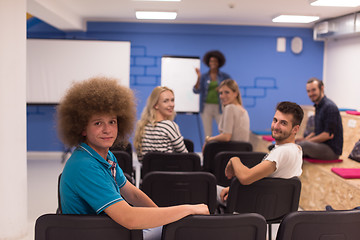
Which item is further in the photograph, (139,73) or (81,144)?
(139,73)

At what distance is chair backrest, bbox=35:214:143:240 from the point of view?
4.64 ft

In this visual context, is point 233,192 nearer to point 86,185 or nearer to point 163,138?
point 163,138

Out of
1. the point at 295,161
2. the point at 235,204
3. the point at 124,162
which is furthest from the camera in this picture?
the point at 124,162

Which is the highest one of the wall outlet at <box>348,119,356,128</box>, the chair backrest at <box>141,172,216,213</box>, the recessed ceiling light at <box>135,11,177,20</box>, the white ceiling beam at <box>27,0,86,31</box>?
the recessed ceiling light at <box>135,11,177,20</box>

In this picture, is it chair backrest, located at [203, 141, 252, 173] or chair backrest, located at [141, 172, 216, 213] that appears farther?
chair backrest, located at [203, 141, 252, 173]

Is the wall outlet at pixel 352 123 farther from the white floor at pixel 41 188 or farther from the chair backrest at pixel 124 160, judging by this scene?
the white floor at pixel 41 188

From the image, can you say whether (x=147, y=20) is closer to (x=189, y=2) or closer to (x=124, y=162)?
(x=189, y=2)

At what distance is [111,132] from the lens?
1.61m

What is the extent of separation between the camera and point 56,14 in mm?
5070

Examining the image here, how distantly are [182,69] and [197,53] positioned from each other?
0.47m

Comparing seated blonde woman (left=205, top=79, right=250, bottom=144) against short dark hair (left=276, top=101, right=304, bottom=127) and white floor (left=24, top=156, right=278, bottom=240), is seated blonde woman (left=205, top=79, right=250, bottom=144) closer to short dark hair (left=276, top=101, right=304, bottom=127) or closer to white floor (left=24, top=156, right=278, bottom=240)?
white floor (left=24, top=156, right=278, bottom=240)

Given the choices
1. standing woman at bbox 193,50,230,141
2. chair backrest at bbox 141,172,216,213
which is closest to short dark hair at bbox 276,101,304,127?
chair backrest at bbox 141,172,216,213

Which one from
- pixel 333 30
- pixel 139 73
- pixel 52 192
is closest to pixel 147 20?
pixel 139 73

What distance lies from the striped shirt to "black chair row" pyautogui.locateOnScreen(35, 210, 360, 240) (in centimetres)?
168
